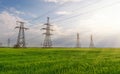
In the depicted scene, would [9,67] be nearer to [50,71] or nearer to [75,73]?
[50,71]

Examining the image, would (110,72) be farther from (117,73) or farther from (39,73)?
(39,73)

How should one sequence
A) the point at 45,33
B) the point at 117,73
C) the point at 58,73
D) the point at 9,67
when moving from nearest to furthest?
the point at 117,73 < the point at 58,73 < the point at 9,67 < the point at 45,33

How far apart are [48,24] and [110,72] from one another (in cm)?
9013

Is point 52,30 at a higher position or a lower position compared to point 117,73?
higher

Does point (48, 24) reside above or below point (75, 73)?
above

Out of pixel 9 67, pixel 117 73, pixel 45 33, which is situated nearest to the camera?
pixel 117 73

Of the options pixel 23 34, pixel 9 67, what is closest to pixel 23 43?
pixel 23 34

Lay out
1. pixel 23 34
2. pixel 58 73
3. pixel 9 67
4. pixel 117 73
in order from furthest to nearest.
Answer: pixel 23 34
pixel 9 67
pixel 58 73
pixel 117 73

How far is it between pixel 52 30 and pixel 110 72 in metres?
92.6

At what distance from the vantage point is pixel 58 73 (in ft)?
50.4

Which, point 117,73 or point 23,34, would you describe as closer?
point 117,73

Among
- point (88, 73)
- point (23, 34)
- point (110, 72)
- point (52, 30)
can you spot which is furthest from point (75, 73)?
point (52, 30)

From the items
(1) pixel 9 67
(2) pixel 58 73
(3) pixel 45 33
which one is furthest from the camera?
(3) pixel 45 33

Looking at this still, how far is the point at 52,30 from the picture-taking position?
349ft
